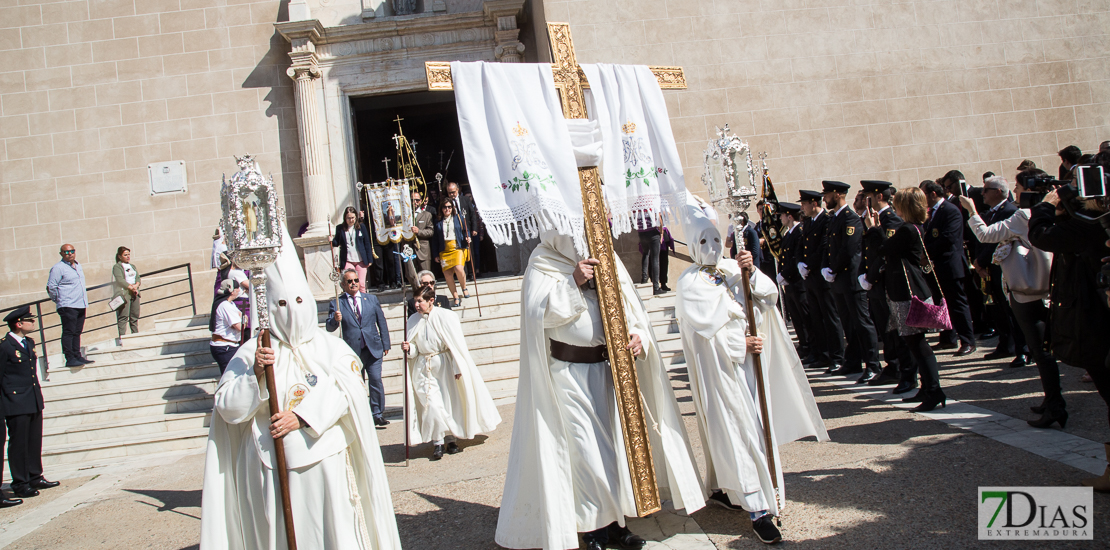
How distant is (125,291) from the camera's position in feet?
40.1

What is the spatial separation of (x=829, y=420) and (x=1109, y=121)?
12.0 meters

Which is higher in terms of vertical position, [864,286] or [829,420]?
[864,286]

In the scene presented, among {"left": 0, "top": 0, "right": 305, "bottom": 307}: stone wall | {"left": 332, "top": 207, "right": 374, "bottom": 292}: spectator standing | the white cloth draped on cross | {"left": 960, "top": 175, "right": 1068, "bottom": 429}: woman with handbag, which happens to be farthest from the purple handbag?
{"left": 0, "top": 0, "right": 305, "bottom": 307}: stone wall

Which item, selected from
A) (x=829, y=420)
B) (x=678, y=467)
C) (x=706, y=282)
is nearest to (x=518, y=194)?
(x=706, y=282)

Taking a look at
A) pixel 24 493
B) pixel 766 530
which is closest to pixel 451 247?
pixel 24 493

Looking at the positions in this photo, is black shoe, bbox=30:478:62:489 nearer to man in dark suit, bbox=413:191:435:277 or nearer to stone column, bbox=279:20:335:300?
man in dark suit, bbox=413:191:435:277

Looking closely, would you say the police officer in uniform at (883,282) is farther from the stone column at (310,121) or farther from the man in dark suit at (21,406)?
the stone column at (310,121)

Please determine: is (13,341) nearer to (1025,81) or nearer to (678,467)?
(678,467)

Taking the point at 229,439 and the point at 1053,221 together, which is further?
the point at 1053,221

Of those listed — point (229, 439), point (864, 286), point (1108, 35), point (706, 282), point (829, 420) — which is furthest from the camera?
point (1108, 35)

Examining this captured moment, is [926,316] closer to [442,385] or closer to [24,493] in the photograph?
[442,385]

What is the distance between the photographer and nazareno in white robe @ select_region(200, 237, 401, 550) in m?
3.48

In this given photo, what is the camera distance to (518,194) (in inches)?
149

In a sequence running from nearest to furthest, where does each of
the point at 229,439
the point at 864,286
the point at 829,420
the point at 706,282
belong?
the point at 229,439
the point at 706,282
the point at 829,420
the point at 864,286
